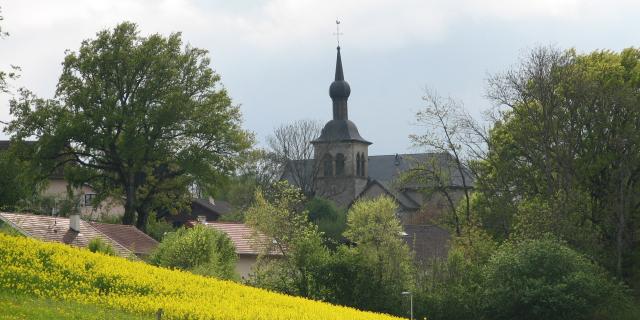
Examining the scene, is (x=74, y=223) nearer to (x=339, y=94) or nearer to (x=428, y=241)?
(x=428, y=241)

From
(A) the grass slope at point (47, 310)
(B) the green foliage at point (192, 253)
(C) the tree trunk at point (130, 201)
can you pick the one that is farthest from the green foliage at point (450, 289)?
(A) the grass slope at point (47, 310)

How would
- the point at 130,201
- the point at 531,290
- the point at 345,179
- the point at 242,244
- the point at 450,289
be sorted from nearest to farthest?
1. the point at 531,290
2. the point at 450,289
3. the point at 242,244
4. the point at 130,201
5. the point at 345,179

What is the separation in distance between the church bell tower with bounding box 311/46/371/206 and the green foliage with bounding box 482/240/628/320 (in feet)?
261

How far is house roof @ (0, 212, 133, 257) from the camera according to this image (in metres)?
48.8

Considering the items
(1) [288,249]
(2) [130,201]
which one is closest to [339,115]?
(2) [130,201]

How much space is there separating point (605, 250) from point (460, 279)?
8.66 m

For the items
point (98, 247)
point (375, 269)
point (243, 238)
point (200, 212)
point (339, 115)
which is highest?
point (339, 115)

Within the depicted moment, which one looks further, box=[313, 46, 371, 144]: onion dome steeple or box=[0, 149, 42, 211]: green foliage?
box=[313, 46, 371, 144]: onion dome steeple

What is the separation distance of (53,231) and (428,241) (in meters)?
24.5

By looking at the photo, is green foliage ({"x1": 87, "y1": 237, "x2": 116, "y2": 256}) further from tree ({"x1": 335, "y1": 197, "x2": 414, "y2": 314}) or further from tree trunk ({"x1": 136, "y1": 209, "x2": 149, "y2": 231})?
tree trunk ({"x1": 136, "y1": 209, "x2": 149, "y2": 231})

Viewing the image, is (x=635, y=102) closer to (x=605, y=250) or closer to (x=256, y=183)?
(x=605, y=250)

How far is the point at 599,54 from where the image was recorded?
5662cm

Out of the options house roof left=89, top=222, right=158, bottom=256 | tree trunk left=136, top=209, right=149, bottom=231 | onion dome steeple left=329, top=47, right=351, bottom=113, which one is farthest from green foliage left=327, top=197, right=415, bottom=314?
onion dome steeple left=329, top=47, right=351, bottom=113

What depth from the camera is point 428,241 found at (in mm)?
64250
